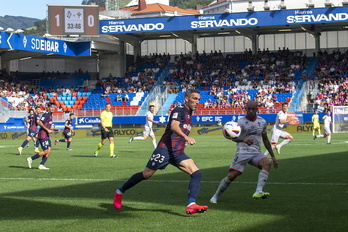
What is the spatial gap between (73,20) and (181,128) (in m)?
54.4

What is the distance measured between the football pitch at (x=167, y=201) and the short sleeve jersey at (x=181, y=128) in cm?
109

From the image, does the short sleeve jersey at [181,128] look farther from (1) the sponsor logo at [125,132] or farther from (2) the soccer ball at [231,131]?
(1) the sponsor logo at [125,132]

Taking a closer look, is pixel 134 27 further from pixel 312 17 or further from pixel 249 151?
pixel 249 151

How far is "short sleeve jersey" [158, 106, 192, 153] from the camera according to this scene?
10.4 m

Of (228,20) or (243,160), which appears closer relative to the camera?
(243,160)

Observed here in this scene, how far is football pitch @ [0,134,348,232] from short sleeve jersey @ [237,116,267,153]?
3.18ft

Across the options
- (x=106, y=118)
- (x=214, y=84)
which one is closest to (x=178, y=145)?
(x=106, y=118)

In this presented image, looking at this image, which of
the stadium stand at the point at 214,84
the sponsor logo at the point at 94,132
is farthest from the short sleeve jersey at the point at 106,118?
the stadium stand at the point at 214,84

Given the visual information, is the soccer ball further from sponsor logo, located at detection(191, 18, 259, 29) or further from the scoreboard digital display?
the scoreboard digital display

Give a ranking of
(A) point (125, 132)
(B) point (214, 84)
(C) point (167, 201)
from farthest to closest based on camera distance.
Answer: (B) point (214, 84)
(A) point (125, 132)
(C) point (167, 201)

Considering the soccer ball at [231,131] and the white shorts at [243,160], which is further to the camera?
the white shorts at [243,160]

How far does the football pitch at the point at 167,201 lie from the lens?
30.9 ft

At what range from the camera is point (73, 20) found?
63031mm

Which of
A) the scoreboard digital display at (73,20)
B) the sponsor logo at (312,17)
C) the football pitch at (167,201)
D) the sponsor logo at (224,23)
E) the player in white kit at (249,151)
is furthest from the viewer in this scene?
the scoreboard digital display at (73,20)
